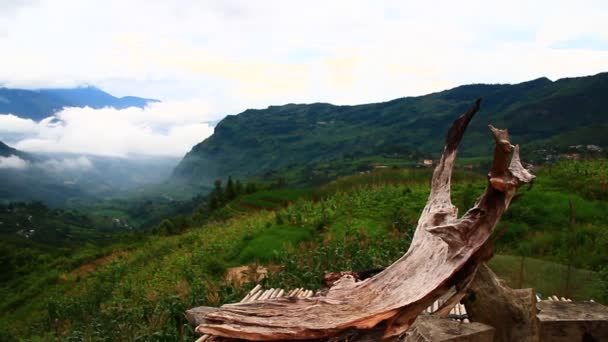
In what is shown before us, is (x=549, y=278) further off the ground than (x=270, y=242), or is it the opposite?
(x=549, y=278)

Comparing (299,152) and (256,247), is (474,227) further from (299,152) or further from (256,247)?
(299,152)

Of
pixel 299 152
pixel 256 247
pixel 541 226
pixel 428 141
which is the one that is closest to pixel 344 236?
pixel 256 247

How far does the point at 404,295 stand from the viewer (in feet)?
13.9

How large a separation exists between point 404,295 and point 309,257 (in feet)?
19.1

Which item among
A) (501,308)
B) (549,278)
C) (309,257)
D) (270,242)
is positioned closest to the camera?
(501,308)

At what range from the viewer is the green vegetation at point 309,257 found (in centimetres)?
786

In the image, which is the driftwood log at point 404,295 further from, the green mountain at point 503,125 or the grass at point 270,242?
the green mountain at point 503,125

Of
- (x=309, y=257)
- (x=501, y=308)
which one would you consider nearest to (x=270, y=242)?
(x=309, y=257)

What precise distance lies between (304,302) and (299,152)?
192 m

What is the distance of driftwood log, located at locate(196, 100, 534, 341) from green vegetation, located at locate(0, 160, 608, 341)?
Result: 2301 millimetres

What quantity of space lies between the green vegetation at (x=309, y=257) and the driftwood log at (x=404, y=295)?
230 cm

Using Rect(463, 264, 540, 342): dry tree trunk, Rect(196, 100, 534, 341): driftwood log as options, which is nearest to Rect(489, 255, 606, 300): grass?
Rect(463, 264, 540, 342): dry tree trunk

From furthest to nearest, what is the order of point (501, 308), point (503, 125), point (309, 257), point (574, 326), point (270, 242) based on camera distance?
point (503, 125) → point (270, 242) → point (309, 257) → point (574, 326) → point (501, 308)

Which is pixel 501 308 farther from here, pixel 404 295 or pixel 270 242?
pixel 270 242
